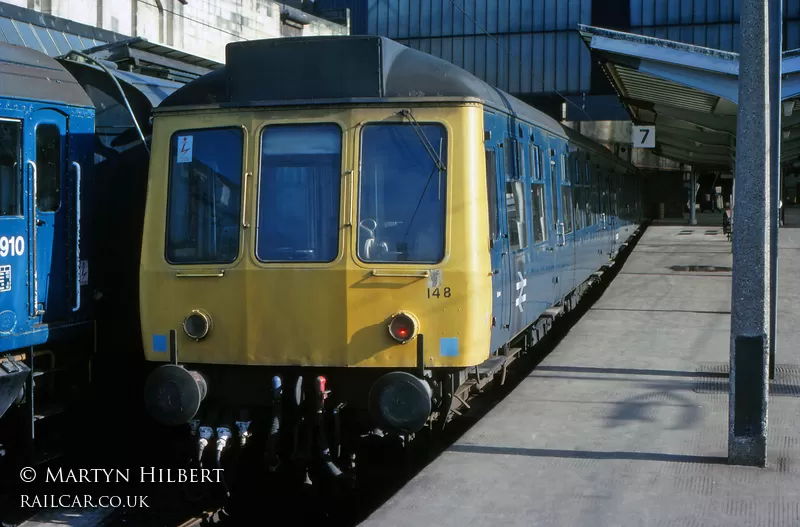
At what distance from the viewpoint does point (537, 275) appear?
8.87 m

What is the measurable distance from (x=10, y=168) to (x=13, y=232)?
47 centimetres

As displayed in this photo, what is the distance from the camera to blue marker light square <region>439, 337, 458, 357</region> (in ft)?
21.0

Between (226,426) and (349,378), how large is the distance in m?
0.92

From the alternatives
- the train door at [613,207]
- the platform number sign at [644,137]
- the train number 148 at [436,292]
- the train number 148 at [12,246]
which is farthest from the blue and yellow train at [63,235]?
the platform number sign at [644,137]

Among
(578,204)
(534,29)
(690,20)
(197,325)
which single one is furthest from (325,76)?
(690,20)

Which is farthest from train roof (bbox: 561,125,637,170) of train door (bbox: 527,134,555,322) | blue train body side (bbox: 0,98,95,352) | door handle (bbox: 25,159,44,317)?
door handle (bbox: 25,159,44,317)

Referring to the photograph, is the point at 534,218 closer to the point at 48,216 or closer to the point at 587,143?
the point at 48,216

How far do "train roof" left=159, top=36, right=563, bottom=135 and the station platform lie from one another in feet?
8.23

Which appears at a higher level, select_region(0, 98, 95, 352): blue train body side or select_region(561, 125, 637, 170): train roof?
select_region(561, 125, 637, 170): train roof

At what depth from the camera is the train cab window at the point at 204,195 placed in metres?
6.66

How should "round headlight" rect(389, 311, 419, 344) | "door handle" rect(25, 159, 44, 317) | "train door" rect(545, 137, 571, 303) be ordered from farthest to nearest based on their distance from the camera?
1. "train door" rect(545, 137, 571, 303)
2. "door handle" rect(25, 159, 44, 317)
3. "round headlight" rect(389, 311, 419, 344)

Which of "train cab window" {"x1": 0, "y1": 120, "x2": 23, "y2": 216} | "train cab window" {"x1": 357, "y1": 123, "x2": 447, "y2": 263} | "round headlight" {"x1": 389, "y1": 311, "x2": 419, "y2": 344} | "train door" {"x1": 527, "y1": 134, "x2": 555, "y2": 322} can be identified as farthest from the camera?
"train door" {"x1": 527, "y1": 134, "x2": 555, "y2": 322}

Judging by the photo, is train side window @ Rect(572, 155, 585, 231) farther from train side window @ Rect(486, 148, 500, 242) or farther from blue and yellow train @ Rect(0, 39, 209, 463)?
blue and yellow train @ Rect(0, 39, 209, 463)

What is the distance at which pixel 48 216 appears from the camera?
289 inches
